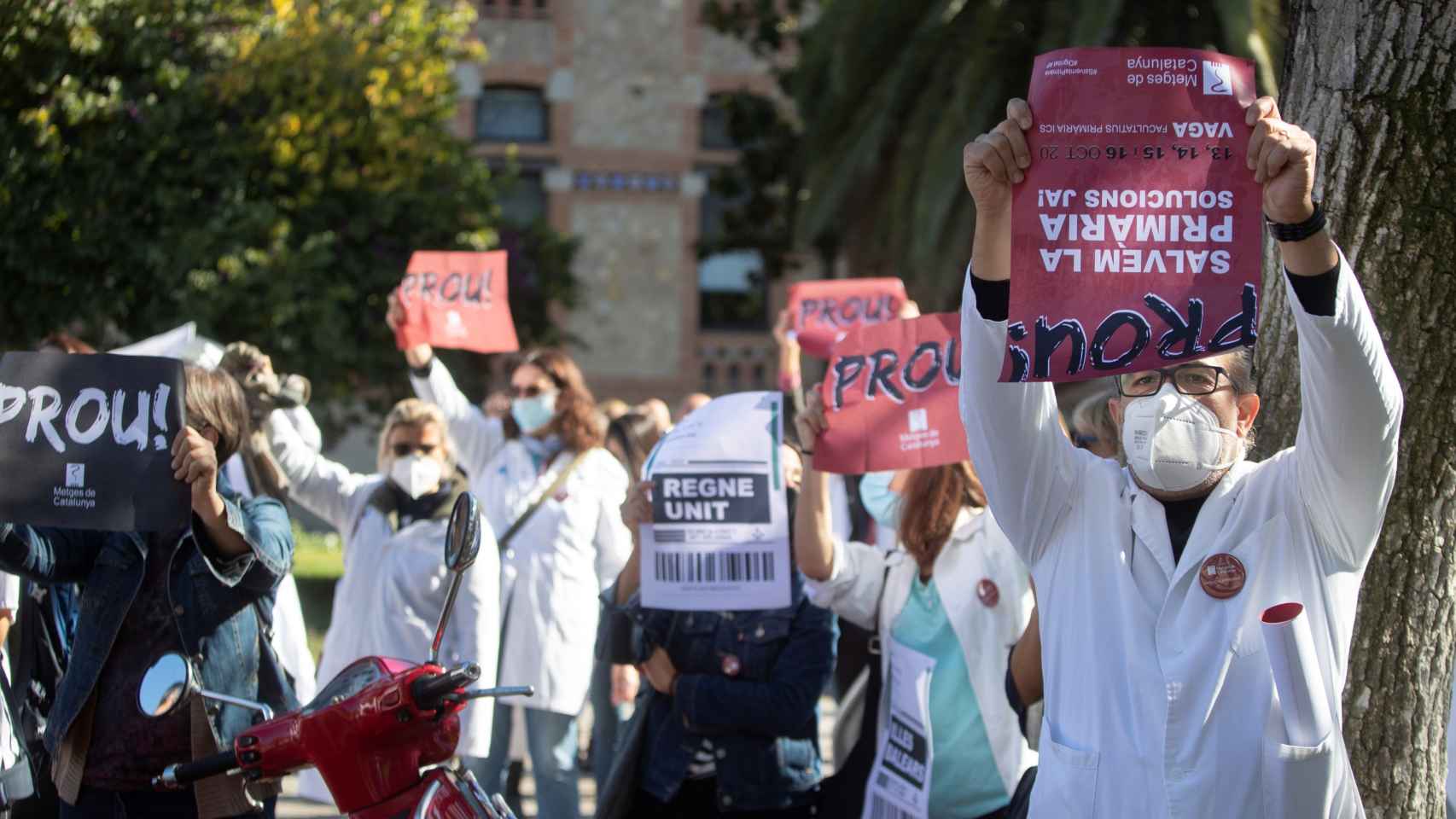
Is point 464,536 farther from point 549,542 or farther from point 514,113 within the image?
point 514,113

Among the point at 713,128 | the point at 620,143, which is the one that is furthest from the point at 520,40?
the point at 713,128

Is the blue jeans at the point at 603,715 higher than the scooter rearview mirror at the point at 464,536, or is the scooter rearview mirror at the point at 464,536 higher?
the scooter rearview mirror at the point at 464,536

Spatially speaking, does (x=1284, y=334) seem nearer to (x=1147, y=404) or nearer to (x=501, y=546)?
(x=1147, y=404)

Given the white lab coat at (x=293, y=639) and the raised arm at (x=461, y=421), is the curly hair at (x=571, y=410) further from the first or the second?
the white lab coat at (x=293, y=639)

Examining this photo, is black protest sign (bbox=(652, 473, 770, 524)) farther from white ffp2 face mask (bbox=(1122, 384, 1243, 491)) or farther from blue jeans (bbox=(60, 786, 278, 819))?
white ffp2 face mask (bbox=(1122, 384, 1243, 491))

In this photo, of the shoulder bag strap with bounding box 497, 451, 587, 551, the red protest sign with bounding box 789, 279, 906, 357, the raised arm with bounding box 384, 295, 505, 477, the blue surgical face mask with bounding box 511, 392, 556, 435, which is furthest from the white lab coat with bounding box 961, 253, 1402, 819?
the red protest sign with bounding box 789, 279, 906, 357

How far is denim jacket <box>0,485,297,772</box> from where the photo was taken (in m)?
→ 4.05

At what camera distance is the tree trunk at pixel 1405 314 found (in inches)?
145

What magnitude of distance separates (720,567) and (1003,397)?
5.71 ft

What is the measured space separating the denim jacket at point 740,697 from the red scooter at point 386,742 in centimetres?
125

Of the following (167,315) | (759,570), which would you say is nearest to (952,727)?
(759,570)

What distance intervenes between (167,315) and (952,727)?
34.6ft

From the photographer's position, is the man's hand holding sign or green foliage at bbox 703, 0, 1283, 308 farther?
green foliage at bbox 703, 0, 1283, 308

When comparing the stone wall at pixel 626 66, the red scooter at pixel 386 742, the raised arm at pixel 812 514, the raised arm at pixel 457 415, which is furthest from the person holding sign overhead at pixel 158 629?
the stone wall at pixel 626 66
